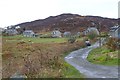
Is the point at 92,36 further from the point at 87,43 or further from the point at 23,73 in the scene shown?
the point at 23,73

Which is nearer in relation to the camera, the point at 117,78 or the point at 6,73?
Result: the point at 117,78

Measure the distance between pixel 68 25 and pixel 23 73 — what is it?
16835 cm

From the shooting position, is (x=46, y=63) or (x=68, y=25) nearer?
(x=46, y=63)

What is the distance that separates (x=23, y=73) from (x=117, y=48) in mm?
21364

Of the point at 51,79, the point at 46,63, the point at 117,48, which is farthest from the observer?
the point at 117,48

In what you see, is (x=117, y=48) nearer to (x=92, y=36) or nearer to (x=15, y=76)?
(x=15, y=76)

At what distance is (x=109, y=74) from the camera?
21688mm

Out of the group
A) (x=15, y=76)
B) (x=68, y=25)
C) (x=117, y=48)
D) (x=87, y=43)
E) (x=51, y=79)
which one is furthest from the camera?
(x=68, y=25)

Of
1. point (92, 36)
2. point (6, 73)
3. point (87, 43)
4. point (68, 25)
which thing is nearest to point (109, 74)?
→ point (6, 73)

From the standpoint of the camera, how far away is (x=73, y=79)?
20.1 m

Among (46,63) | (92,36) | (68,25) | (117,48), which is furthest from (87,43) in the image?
(68,25)

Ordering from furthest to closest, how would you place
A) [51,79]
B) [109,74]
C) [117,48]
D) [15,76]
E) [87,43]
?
[87,43] < [117,48] < [109,74] < [15,76] < [51,79]

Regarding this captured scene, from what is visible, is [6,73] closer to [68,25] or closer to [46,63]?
[46,63]

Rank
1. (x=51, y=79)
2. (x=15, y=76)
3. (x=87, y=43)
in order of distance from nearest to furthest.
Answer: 1. (x=51, y=79)
2. (x=15, y=76)
3. (x=87, y=43)
